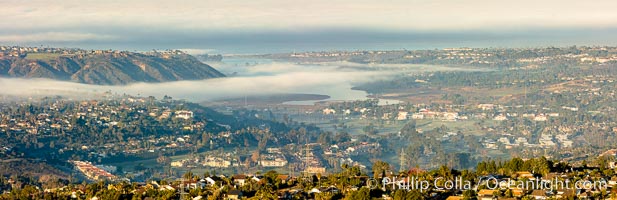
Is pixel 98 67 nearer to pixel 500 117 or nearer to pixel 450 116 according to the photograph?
pixel 450 116

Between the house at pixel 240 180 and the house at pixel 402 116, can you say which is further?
the house at pixel 402 116

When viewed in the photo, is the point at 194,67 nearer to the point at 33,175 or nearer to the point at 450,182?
the point at 33,175

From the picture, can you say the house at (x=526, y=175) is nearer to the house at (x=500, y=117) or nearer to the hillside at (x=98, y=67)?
the house at (x=500, y=117)

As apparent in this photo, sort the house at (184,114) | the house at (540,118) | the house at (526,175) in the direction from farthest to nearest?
the house at (540,118) < the house at (184,114) < the house at (526,175)

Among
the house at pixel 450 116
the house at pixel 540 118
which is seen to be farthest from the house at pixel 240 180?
the house at pixel 540 118

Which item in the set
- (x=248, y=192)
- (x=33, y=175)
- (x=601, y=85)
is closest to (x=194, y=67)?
(x=601, y=85)

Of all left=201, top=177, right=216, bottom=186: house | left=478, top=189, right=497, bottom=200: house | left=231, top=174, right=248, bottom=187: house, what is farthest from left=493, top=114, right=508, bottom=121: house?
left=478, top=189, right=497, bottom=200: house

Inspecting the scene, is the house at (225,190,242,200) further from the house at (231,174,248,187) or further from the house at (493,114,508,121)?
the house at (493,114,508,121)

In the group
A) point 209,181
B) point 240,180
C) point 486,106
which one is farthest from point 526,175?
point 486,106
